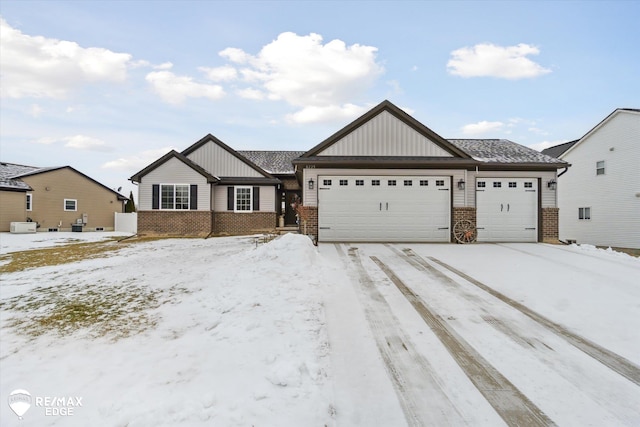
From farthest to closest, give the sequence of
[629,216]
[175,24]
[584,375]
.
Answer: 1. [629,216]
2. [175,24]
3. [584,375]

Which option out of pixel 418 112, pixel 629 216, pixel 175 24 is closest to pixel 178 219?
pixel 175 24

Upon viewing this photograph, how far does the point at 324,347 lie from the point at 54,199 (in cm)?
3079

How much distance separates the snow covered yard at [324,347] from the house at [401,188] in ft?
15.1

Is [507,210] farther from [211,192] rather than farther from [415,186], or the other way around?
[211,192]

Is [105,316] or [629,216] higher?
[629,216]

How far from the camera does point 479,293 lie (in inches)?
220

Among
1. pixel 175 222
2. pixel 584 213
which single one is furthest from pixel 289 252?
pixel 584 213

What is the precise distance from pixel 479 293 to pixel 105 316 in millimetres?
6819

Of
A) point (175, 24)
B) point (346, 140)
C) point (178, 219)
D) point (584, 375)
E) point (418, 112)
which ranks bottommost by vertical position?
point (584, 375)

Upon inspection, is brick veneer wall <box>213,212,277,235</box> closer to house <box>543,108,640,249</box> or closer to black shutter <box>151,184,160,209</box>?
black shutter <box>151,184,160,209</box>

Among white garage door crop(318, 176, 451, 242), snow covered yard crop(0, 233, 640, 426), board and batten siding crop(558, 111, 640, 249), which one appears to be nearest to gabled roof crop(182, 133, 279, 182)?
white garage door crop(318, 176, 451, 242)

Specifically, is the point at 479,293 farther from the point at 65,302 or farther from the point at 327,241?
the point at 65,302

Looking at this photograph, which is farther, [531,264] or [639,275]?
[531,264]

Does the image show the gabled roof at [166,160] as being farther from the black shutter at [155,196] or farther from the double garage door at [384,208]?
the double garage door at [384,208]
